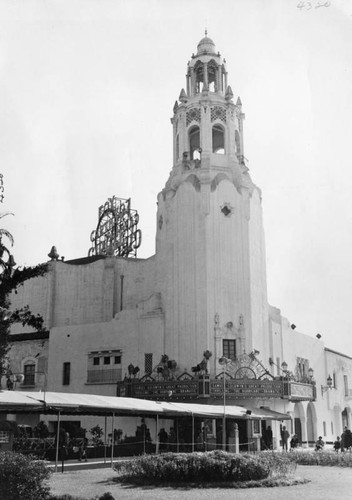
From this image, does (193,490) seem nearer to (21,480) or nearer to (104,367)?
(21,480)

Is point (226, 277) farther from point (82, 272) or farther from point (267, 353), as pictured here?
point (82, 272)

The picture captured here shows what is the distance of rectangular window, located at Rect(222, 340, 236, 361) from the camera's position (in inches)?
1758

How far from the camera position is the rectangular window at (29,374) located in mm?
50031

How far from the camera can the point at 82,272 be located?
183ft

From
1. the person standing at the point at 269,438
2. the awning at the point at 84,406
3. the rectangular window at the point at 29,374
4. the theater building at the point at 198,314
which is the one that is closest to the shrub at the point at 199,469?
the awning at the point at 84,406

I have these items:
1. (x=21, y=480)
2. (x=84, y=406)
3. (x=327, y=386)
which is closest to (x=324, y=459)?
(x=84, y=406)

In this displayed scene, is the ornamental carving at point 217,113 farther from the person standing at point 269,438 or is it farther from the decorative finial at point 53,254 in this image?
the person standing at point 269,438

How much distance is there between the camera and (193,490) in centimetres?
1820

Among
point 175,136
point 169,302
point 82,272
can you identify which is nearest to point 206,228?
point 169,302

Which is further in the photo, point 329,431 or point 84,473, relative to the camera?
point 329,431

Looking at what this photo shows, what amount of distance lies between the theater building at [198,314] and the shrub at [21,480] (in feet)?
84.2

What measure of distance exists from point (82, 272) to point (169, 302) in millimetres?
12168

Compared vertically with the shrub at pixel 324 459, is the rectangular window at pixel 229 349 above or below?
above

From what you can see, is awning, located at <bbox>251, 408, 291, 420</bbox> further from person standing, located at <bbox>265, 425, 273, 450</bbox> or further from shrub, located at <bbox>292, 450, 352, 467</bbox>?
shrub, located at <bbox>292, 450, 352, 467</bbox>
